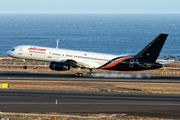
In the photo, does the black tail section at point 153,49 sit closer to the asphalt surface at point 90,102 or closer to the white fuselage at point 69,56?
the white fuselage at point 69,56

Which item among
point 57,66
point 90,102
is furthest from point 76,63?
point 90,102

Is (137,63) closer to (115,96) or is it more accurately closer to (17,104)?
(115,96)

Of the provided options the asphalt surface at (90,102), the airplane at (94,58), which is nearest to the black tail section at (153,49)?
the airplane at (94,58)

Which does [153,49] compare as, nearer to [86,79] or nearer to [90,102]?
[86,79]

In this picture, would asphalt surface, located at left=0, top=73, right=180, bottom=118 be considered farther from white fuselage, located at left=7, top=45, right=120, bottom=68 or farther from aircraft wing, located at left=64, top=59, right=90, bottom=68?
white fuselage, located at left=7, top=45, right=120, bottom=68

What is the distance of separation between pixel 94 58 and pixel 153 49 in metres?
10.1

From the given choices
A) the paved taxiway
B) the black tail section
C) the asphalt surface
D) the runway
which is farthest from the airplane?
the paved taxiway

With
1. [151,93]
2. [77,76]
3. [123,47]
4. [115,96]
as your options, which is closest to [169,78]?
[77,76]

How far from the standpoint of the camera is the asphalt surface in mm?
37469

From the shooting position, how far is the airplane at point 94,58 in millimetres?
68500

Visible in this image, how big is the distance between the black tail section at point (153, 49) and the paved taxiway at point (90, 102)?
20.1 metres

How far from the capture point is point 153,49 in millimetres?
68312

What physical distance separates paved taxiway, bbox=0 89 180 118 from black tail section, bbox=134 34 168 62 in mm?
20054

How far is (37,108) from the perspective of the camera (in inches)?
1512
